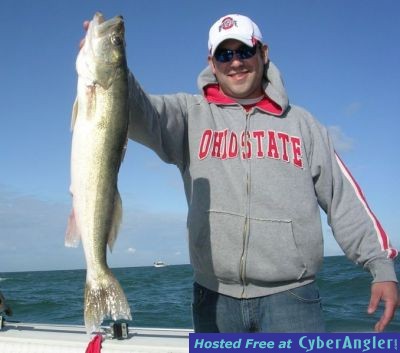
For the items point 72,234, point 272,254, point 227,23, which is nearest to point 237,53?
point 227,23

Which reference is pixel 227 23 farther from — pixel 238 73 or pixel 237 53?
pixel 238 73

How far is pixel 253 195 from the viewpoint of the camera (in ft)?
10.4

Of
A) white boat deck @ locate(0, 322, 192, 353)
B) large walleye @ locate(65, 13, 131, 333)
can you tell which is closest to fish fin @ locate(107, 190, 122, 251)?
large walleye @ locate(65, 13, 131, 333)

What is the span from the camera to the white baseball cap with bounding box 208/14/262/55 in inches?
132

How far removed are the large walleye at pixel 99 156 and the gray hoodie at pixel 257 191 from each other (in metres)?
0.26

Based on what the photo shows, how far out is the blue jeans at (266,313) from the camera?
308 cm

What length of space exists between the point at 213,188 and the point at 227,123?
0.54m

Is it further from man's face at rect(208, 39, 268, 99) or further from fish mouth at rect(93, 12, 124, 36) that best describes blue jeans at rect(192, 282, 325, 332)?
fish mouth at rect(93, 12, 124, 36)

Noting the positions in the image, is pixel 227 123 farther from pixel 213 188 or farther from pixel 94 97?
pixel 94 97

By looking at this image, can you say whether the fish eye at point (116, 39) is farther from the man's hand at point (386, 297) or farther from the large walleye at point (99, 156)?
the man's hand at point (386, 297)

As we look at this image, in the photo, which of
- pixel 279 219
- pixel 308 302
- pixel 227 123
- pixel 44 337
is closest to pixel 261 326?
pixel 308 302

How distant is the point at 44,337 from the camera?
16.2ft

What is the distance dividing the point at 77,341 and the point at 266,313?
2454 millimetres

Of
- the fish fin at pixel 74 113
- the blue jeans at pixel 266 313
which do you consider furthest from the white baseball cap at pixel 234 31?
the blue jeans at pixel 266 313
